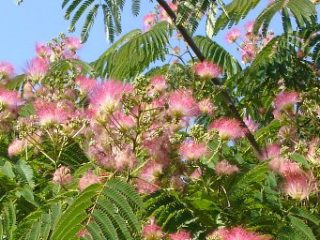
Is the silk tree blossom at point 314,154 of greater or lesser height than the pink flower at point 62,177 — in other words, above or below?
below

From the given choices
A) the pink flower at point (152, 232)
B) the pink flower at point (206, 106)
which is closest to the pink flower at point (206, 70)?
the pink flower at point (206, 106)

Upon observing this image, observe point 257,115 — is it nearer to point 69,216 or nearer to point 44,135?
point 44,135

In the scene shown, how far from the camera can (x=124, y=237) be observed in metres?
2.40

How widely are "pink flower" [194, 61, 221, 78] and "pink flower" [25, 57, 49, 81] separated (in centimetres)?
100

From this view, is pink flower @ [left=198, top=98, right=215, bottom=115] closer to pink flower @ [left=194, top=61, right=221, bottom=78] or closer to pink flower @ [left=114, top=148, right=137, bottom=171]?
pink flower @ [left=194, top=61, right=221, bottom=78]

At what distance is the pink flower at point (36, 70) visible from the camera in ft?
13.4

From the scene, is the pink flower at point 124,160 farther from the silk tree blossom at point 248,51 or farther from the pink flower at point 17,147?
the silk tree blossom at point 248,51

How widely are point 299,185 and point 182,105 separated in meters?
0.60

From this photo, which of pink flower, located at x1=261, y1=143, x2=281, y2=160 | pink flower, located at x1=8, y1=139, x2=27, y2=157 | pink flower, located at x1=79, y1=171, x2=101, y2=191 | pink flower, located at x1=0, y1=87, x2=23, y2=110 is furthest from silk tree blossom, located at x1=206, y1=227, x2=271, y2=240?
pink flower, located at x1=0, y1=87, x2=23, y2=110

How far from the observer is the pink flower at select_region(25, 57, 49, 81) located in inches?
161

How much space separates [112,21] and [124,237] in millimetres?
1529

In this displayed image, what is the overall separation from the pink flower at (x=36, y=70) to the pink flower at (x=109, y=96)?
3.97 feet

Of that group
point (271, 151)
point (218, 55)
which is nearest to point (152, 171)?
point (271, 151)

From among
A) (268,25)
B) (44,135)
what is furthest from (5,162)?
(268,25)
